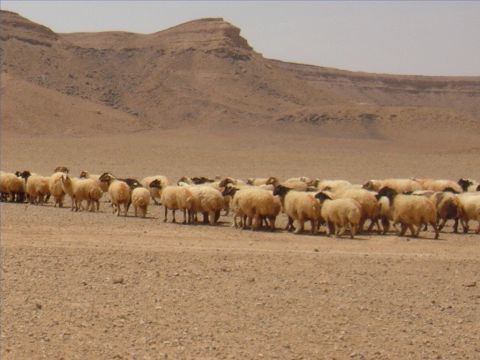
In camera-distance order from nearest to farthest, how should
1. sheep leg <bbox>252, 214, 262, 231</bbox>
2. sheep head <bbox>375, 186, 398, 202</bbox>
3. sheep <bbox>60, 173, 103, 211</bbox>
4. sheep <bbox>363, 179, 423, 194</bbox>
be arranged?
sheep leg <bbox>252, 214, 262, 231</bbox>
sheep head <bbox>375, 186, 398, 202</bbox>
sheep <bbox>60, 173, 103, 211</bbox>
sheep <bbox>363, 179, 423, 194</bbox>

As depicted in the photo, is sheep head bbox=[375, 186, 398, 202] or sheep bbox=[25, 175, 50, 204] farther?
sheep bbox=[25, 175, 50, 204]

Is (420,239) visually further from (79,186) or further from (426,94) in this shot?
(426,94)

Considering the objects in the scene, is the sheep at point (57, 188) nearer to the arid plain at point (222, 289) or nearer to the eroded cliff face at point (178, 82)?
the arid plain at point (222, 289)

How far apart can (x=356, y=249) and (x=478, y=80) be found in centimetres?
16022

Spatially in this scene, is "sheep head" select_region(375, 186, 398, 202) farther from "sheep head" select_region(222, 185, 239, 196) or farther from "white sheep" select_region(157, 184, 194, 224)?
"white sheep" select_region(157, 184, 194, 224)

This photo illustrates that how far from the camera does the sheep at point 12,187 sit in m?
27.1

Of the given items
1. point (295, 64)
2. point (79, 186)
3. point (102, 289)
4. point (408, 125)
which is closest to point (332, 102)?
point (408, 125)

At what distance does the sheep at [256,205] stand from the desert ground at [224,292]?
1.89 feet

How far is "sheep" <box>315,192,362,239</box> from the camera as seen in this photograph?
781 inches

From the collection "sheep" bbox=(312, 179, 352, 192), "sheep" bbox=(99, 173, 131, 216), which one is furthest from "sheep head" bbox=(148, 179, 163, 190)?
Result: "sheep" bbox=(312, 179, 352, 192)

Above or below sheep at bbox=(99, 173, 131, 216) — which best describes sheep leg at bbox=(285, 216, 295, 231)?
below

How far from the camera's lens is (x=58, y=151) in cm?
6625

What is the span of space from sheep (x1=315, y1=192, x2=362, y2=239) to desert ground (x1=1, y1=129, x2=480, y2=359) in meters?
0.61

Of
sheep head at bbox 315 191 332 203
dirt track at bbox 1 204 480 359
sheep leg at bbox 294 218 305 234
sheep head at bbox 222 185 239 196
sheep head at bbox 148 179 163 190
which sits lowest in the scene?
dirt track at bbox 1 204 480 359
